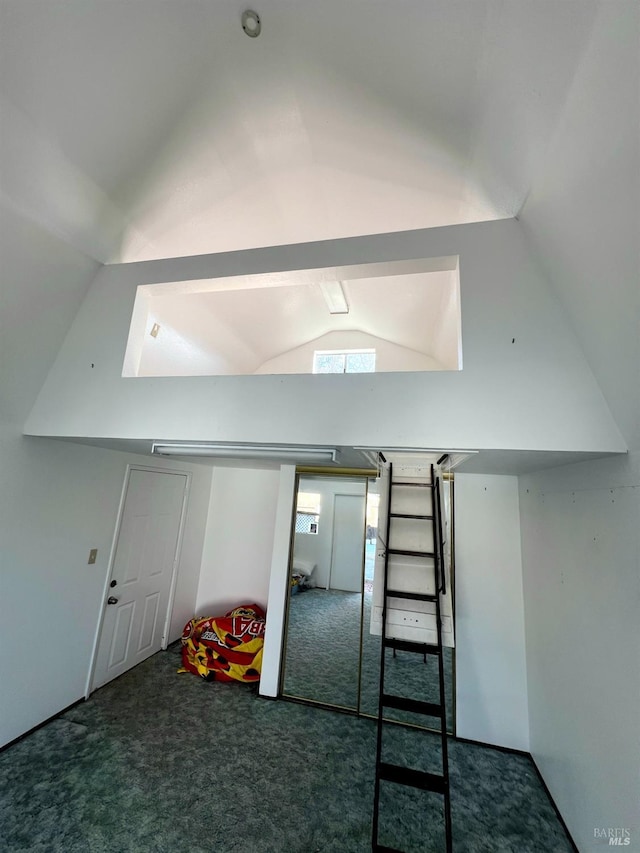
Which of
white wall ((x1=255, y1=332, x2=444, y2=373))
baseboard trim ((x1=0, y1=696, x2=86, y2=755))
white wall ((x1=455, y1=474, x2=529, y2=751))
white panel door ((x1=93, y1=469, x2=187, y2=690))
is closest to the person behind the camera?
baseboard trim ((x1=0, y1=696, x2=86, y2=755))

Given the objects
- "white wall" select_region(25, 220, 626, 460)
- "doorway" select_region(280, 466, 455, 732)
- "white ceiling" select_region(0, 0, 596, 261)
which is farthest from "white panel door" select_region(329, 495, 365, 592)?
"white ceiling" select_region(0, 0, 596, 261)

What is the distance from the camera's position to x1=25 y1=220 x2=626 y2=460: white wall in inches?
64.6

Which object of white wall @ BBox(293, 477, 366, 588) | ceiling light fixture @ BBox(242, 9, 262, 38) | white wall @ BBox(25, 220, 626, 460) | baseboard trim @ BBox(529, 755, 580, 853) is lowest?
baseboard trim @ BBox(529, 755, 580, 853)

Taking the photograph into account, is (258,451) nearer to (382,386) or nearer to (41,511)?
(382,386)

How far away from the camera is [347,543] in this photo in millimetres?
3283

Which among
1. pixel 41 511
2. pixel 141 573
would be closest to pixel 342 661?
pixel 141 573

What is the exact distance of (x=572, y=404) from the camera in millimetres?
1593

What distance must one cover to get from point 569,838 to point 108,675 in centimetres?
365

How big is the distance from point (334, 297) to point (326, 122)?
157cm

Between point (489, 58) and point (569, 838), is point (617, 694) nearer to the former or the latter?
point (569, 838)

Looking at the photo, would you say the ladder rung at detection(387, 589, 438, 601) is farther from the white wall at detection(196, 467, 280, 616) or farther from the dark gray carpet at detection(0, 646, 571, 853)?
the white wall at detection(196, 467, 280, 616)

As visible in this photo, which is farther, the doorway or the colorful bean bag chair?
the colorful bean bag chair

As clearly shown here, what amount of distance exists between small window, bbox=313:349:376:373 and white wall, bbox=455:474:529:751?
7.80 feet

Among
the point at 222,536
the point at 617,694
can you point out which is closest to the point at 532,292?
the point at 617,694
